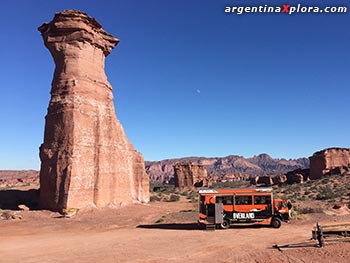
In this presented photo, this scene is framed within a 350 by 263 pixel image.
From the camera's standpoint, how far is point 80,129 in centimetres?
2781

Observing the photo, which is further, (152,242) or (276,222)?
(276,222)

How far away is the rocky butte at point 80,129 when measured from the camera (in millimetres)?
26656

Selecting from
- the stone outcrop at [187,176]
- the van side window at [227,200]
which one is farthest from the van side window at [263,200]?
the stone outcrop at [187,176]

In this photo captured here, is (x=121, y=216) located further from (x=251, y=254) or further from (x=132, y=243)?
(x=251, y=254)

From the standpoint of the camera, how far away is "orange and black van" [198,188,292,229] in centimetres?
1833

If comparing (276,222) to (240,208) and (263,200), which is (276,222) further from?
(240,208)

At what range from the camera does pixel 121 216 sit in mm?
25203

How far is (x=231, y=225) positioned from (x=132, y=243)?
715 centimetres

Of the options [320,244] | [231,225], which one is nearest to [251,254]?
[320,244]

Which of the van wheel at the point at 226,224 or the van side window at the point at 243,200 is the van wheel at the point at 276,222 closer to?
the van side window at the point at 243,200

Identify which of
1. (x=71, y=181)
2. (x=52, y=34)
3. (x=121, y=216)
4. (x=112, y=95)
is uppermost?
(x=52, y=34)

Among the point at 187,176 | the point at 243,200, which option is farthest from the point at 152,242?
the point at 187,176

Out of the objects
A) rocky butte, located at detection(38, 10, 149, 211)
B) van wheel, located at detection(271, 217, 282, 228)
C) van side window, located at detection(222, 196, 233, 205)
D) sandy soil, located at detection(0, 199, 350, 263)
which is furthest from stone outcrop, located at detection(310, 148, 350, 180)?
van side window, located at detection(222, 196, 233, 205)

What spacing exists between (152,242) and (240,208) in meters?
6.37
